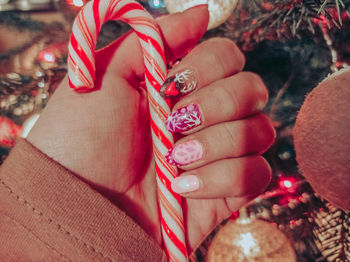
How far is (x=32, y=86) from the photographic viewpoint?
3.15 feet

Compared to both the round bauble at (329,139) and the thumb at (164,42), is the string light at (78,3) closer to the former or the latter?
the thumb at (164,42)

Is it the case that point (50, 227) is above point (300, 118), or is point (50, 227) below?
below

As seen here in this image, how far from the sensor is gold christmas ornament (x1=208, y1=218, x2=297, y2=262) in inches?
32.0

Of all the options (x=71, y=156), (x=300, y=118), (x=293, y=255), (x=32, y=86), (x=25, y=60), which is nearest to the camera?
(x=300, y=118)

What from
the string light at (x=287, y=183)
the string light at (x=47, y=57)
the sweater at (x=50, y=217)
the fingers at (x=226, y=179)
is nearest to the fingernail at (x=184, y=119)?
the fingers at (x=226, y=179)

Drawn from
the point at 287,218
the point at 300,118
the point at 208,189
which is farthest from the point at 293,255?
the point at 300,118

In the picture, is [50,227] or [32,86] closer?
[50,227]

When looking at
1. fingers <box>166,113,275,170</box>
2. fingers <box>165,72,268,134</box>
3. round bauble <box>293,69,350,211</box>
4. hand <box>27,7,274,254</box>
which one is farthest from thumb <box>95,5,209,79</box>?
round bauble <box>293,69,350,211</box>

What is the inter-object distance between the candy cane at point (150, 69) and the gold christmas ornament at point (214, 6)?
17cm

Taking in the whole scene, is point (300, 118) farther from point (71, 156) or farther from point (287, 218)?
point (71, 156)

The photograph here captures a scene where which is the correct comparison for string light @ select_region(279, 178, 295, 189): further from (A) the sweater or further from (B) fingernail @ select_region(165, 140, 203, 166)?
(A) the sweater

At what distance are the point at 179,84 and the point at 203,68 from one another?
89 millimetres

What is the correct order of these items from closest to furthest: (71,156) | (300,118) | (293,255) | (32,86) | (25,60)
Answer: (300,118), (71,156), (293,255), (32,86), (25,60)

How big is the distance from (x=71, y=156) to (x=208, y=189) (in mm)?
370
